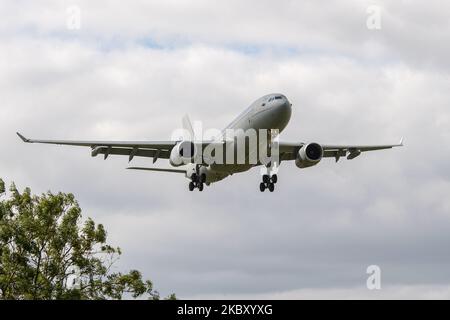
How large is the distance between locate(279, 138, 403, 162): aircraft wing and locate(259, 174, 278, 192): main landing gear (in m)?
1.80

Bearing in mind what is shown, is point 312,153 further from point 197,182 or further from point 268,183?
point 197,182

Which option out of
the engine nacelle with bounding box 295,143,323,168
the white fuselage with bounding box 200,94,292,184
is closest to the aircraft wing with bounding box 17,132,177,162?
the white fuselage with bounding box 200,94,292,184

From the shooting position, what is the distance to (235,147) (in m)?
62.8

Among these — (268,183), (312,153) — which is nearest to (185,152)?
(268,183)

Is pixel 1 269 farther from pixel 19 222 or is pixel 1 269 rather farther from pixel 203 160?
pixel 203 160

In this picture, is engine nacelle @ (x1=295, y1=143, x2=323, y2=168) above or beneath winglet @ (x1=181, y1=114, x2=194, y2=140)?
beneath

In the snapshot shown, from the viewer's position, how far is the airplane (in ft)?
201

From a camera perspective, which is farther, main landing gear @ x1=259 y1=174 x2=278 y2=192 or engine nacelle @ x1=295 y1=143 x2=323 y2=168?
main landing gear @ x1=259 y1=174 x2=278 y2=192

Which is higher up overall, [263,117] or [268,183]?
[263,117]

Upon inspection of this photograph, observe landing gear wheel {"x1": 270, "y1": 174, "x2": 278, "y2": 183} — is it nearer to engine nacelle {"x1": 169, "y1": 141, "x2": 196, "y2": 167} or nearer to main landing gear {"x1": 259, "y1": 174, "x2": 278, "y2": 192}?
main landing gear {"x1": 259, "y1": 174, "x2": 278, "y2": 192}

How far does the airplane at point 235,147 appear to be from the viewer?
61188 millimetres

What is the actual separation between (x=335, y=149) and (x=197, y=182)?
35.2ft
